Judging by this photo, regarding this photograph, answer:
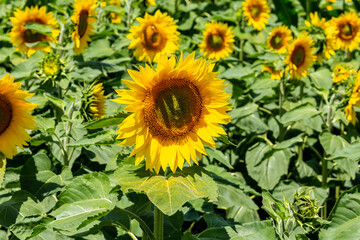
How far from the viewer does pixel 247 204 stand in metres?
1.83

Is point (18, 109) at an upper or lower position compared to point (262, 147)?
upper

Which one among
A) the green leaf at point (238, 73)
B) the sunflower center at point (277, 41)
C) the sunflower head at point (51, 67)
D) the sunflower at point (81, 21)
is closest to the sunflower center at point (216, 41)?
the green leaf at point (238, 73)

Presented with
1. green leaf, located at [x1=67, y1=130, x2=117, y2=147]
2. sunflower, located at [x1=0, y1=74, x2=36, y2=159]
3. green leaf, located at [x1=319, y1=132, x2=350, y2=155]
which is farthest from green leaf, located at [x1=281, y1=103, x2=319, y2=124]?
sunflower, located at [x1=0, y1=74, x2=36, y2=159]

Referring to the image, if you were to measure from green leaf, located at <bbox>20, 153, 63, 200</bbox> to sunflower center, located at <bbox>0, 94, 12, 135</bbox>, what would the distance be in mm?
284

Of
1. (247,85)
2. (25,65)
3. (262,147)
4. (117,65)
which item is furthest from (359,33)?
(25,65)

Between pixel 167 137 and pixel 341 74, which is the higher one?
pixel 341 74

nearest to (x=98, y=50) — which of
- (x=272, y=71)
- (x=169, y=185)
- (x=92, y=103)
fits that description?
(x=272, y=71)

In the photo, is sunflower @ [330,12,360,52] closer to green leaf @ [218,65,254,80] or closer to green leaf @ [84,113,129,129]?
green leaf @ [218,65,254,80]

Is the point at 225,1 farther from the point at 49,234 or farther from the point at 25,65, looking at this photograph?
the point at 49,234

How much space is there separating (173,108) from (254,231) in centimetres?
53

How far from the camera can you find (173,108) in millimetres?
1556

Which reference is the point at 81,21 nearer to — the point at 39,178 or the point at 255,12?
the point at 39,178

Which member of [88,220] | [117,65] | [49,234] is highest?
[117,65]

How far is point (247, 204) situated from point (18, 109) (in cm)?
99
